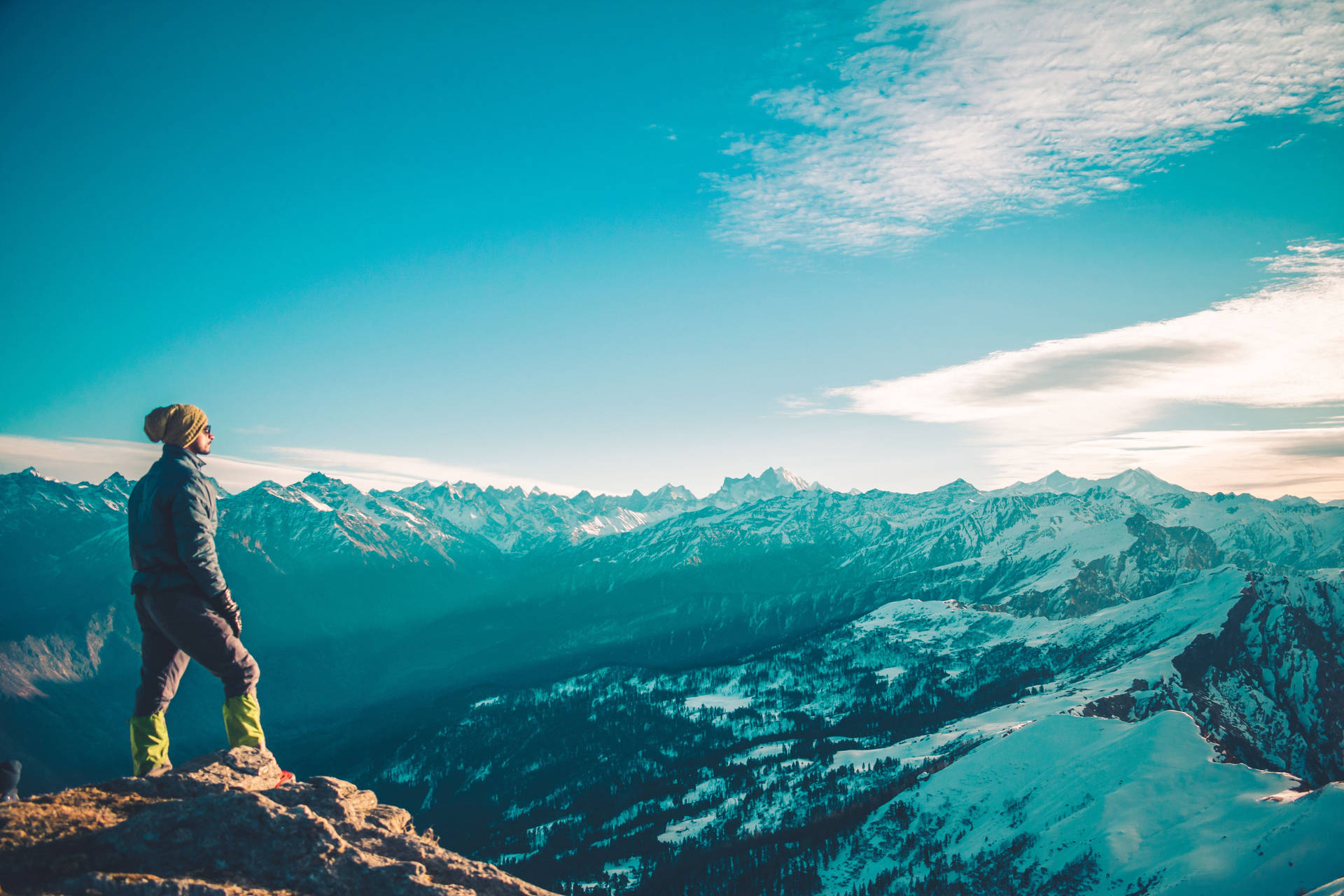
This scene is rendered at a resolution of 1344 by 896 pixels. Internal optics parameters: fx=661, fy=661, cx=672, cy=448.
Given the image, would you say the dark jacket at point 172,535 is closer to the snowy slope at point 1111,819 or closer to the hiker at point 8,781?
the hiker at point 8,781

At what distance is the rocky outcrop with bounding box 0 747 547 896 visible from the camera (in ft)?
20.6

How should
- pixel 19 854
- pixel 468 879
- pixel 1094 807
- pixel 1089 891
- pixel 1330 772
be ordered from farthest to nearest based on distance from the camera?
1. pixel 1330 772
2. pixel 1094 807
3. pixel 1089 891
4. pixel 468 879
5. pixel 19 854

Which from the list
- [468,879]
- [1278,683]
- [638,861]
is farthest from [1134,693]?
[468,879]

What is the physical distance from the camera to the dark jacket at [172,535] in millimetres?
9492

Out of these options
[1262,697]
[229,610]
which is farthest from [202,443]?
[1262,697]

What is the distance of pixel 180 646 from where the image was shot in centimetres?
995

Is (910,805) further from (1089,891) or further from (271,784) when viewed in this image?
(271,784)

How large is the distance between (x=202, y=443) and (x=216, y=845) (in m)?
6.36

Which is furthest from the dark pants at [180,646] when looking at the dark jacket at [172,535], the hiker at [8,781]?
the hiker at [8,781]

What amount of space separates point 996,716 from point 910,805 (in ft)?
261

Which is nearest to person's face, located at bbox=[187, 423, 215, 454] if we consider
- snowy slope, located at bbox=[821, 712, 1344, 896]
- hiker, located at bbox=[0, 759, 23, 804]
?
hiker, located at bbox=[0, 759, 23, 804]

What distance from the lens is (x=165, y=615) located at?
9555 mm

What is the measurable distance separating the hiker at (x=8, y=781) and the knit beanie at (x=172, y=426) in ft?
15.2

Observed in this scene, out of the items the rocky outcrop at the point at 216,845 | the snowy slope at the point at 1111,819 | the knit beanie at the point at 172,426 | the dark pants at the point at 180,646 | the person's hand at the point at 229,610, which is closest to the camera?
the rocky outcrop at the point at 216,845
